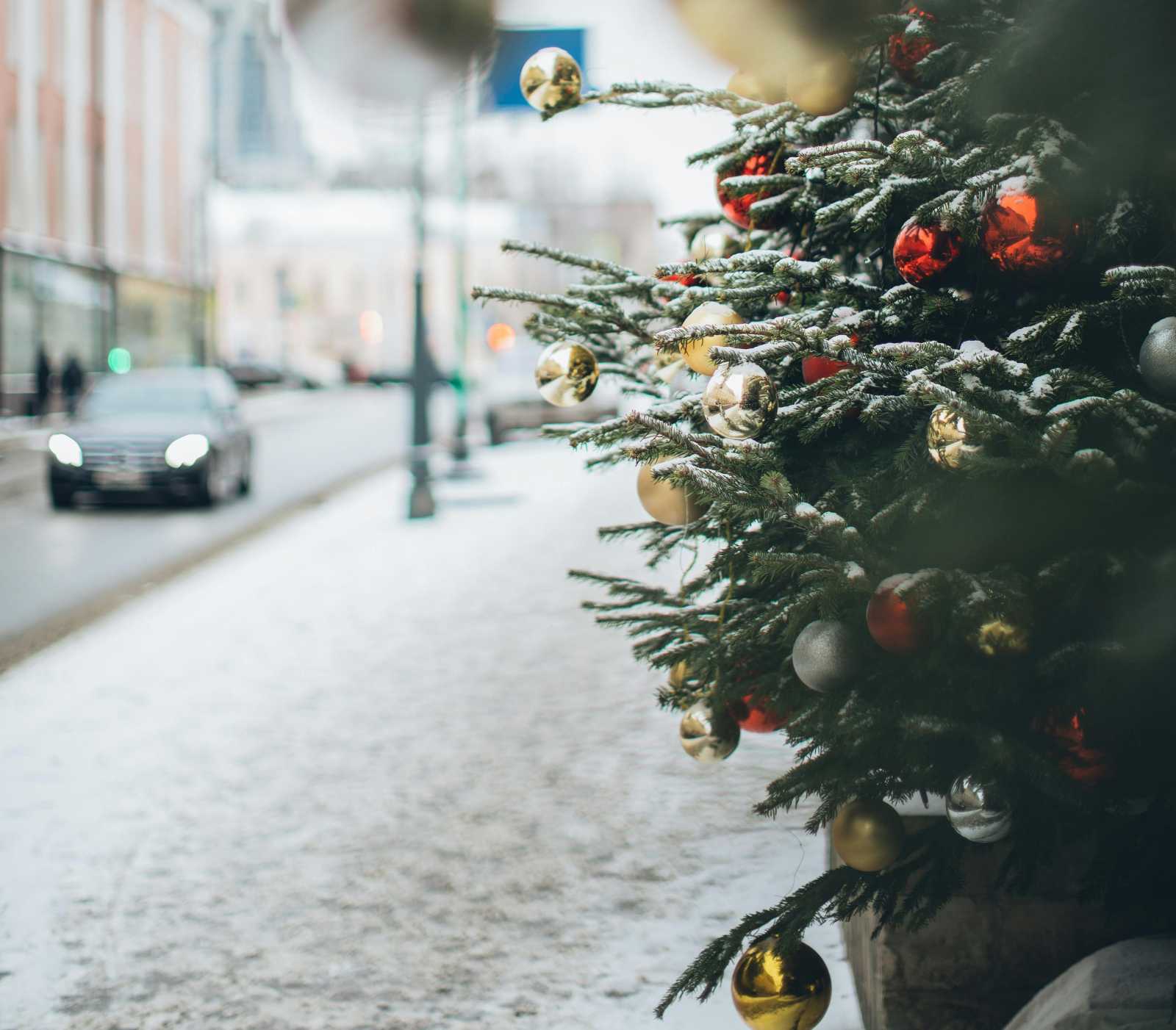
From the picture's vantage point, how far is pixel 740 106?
2840 millimetres

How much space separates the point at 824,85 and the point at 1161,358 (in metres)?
0.79

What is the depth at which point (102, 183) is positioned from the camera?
41.8m

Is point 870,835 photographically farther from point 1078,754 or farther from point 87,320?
point 87,320

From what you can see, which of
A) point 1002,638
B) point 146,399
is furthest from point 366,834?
point 146,399

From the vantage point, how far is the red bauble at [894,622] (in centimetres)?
215

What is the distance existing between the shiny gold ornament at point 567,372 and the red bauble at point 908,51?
2.53ft

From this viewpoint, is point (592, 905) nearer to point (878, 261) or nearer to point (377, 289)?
point (878, 261)

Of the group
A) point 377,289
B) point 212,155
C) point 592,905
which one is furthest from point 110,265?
point 377,289

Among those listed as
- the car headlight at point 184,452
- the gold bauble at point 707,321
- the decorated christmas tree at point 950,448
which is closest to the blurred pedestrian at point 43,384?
the car headlight at point 184,452

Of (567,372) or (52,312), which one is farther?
(52,312)

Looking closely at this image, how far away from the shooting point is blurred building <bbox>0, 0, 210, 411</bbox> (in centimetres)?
3559

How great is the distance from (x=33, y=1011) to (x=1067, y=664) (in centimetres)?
248

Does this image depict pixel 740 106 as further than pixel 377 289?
No

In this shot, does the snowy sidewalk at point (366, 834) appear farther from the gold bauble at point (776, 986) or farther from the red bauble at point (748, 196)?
the red bauble at point (748, 196)
